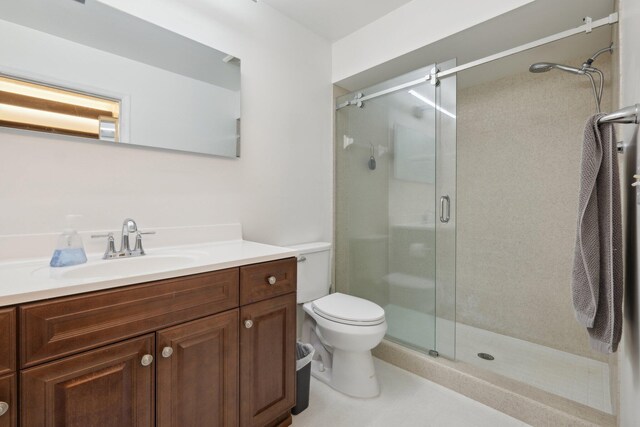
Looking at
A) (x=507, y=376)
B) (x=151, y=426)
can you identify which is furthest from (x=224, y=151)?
(x=507, y=376)

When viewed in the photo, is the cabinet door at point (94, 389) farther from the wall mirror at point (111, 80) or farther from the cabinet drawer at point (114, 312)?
the wall mirror at point (111, 80)

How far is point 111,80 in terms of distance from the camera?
1339 mm

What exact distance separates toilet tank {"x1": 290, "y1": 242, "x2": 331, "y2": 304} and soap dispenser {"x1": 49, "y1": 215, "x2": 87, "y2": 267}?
3.60 ft

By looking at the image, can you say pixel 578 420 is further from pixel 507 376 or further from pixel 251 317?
pixel 251 317

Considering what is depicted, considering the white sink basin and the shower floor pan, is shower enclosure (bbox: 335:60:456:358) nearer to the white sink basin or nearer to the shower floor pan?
the shower floor pan

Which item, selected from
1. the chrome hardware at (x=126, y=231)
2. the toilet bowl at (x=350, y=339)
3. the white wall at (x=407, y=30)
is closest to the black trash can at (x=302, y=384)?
the toilet bowl at (x=350, y=339)

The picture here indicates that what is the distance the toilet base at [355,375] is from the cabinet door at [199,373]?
73 centimetres

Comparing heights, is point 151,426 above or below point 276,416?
above

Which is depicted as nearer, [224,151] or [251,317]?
[251,317]

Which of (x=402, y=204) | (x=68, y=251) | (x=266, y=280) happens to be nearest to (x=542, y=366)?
(x=402, y=204)

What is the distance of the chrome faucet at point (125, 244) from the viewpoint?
4.22 ft

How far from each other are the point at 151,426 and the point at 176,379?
145 millimetres

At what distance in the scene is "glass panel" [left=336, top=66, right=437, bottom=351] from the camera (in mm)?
1993

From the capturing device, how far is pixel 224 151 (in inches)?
67.8
